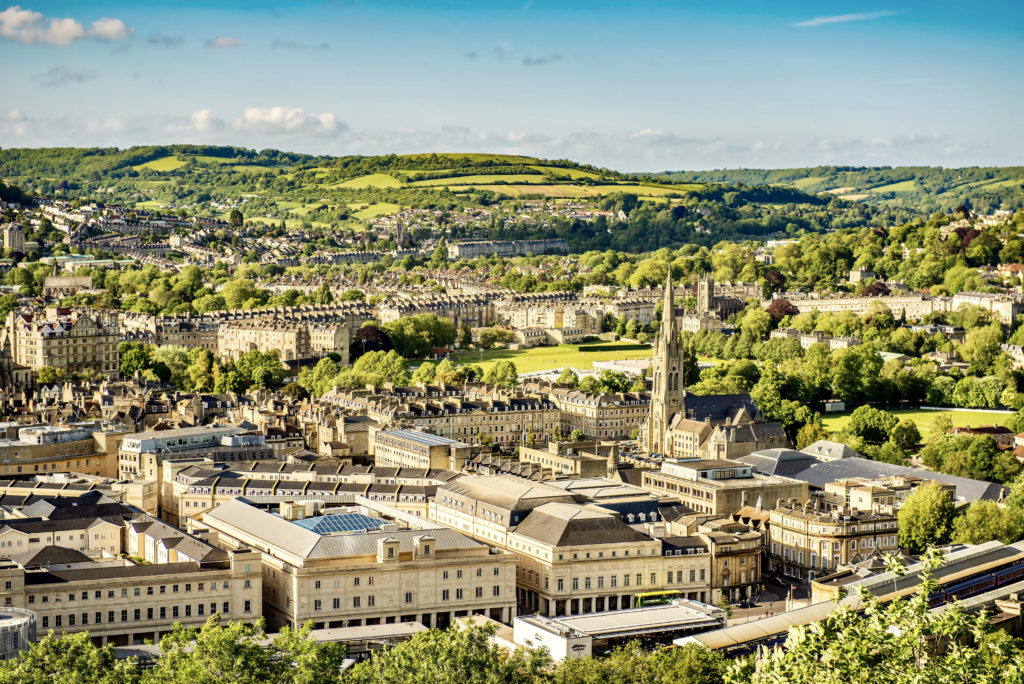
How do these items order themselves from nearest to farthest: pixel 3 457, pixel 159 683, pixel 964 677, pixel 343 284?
pixel 964 677 < pixel 159 683 < pixel 3 457 < pixel 343 284

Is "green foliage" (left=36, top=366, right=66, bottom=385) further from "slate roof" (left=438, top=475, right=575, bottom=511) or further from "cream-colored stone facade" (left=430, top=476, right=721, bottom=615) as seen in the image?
"cream-colored stone facade" (left=430, top=476, right=721, bottom=615)

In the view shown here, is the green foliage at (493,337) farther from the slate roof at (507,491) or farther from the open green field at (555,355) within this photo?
the slate roof at (507,491)

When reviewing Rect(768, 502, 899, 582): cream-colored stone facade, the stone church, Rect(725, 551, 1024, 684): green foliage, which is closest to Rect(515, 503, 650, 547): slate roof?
Rect(768, 502, 899, 582): cream-colored stone facade

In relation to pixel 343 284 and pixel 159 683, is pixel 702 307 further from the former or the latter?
pixel 159 683

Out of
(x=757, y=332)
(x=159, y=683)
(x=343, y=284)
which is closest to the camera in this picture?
(x=159, y=683)

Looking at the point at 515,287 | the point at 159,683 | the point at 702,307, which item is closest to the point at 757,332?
the point at 702,307

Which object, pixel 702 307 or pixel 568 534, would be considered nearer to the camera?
pixel 568 534
